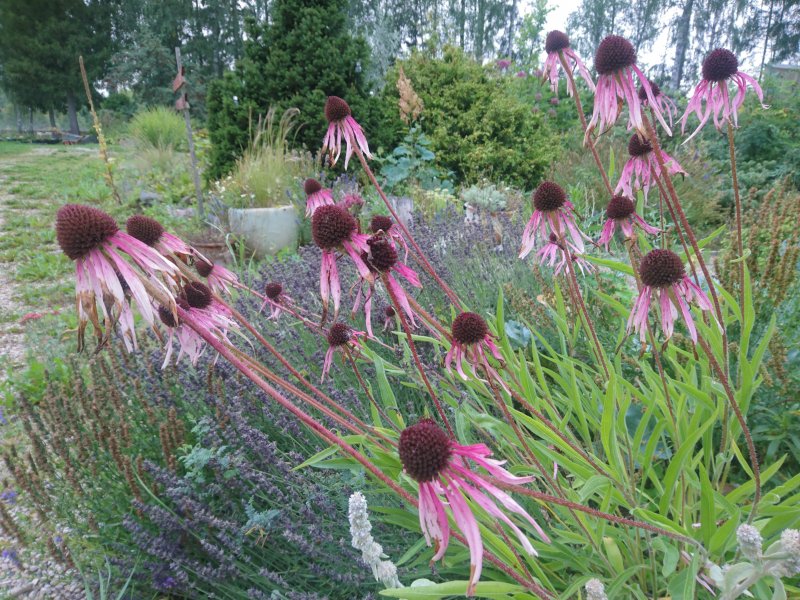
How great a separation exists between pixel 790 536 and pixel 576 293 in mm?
677

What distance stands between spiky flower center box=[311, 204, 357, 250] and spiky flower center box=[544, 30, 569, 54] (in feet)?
2.65

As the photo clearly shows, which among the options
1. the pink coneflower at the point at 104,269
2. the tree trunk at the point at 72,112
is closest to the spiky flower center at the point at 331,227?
the pink coneflower at the point at 104,269

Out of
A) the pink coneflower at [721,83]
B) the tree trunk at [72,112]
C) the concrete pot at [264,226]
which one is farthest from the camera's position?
the tree trunk at [72,112]

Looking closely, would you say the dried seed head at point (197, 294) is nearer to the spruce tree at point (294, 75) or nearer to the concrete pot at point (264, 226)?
the concrete pot at point (264, 226)

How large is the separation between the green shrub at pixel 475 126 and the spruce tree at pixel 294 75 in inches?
38.4

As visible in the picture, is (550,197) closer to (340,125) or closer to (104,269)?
(340,125)

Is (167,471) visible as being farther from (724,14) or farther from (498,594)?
(724,14)

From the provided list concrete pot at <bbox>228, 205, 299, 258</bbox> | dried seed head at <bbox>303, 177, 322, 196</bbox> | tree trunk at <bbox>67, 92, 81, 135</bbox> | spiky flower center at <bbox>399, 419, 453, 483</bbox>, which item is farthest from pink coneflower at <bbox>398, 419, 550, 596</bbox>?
tree trunk at <bbox>67, 92, 81, 135</bbox>

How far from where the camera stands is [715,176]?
6008mm

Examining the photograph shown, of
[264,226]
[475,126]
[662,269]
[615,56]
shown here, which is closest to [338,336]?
[662,269]

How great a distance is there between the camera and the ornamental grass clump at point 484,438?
2.30 feet

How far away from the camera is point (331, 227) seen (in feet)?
2.81

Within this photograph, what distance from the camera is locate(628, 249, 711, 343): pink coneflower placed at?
0.92 m

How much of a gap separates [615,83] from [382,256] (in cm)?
62
